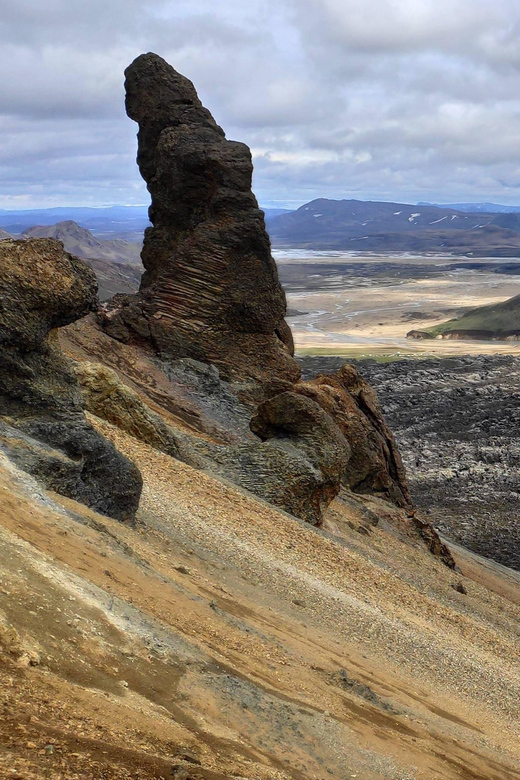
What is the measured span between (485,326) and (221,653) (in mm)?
97558

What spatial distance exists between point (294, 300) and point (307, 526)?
5317 inches

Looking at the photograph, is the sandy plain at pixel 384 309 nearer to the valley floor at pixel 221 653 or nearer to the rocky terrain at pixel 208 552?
the rocky terrain at pixel 208 552

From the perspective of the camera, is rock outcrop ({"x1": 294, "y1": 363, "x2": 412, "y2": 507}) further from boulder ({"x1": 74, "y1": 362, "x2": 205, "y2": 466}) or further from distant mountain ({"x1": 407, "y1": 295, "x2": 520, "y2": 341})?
distant mountain ({"x1": 407, "y1": 295, "x2": 520, "y2": 341})

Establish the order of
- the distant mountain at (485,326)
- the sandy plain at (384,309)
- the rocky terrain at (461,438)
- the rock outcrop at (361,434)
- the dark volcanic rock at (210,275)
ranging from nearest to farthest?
1. the rock outcrop at (361,434)
2. the dark volcanic rock at (210,275)
3. the rocky terrain at (461,438)
4. the sandy plain at (384,309)
5. the distant mountain at (485,326)

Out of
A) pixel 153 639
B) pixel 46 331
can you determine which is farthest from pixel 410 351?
pixel 153 639

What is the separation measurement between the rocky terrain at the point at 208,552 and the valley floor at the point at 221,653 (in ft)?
0.12

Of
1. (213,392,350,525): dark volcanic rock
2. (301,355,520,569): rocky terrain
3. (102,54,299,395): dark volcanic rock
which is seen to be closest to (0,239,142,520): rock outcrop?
(213,392,350,525): dark volcanic rock

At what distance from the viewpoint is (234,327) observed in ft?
94.5

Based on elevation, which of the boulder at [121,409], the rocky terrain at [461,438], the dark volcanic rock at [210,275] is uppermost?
the dark volcanic rock at [210,275]

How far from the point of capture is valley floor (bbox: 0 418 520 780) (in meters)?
6.55

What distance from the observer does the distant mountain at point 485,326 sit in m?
98.8

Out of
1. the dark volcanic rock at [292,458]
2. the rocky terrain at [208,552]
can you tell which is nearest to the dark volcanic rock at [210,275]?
the rocky terrain at [208,552]

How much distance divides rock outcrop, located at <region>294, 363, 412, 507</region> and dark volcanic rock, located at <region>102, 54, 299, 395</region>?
1602mm

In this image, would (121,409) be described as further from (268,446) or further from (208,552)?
(208,552)
